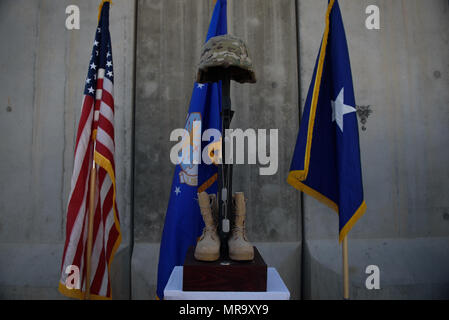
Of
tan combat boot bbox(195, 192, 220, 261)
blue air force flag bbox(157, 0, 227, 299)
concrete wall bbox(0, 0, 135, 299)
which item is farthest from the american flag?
tan combat boot bbox(195, 192, 220, 261)

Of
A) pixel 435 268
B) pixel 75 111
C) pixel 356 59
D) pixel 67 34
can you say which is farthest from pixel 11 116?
pixel 435 268

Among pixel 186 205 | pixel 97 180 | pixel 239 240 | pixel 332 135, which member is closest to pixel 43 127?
pixel 97 180

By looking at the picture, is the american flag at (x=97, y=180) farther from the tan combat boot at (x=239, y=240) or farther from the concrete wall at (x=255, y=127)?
the tan combat boot at (x=239, y=240)

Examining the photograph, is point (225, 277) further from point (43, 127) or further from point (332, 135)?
point (43, 127)

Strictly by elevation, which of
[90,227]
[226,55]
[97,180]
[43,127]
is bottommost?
[90,227]

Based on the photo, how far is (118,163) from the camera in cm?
281

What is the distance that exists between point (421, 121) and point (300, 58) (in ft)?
4.51

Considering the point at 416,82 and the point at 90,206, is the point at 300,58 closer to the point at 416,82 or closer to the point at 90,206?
the point at 416,82

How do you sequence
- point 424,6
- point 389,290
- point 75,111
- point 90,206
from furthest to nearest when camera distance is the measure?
point 424,6 → point 75,111 → point 389,290 → point 90,206

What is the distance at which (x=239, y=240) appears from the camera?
1.46 metres

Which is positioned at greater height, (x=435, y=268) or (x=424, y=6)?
(x=424, y=6)

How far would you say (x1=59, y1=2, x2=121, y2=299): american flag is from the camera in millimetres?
2062

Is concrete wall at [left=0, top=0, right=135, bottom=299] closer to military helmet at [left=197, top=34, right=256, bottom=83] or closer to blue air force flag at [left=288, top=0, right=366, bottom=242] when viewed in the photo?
military helmet at [left=197, top=34, right=256, bottom=83]

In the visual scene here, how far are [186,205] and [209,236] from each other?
816 millimetres
